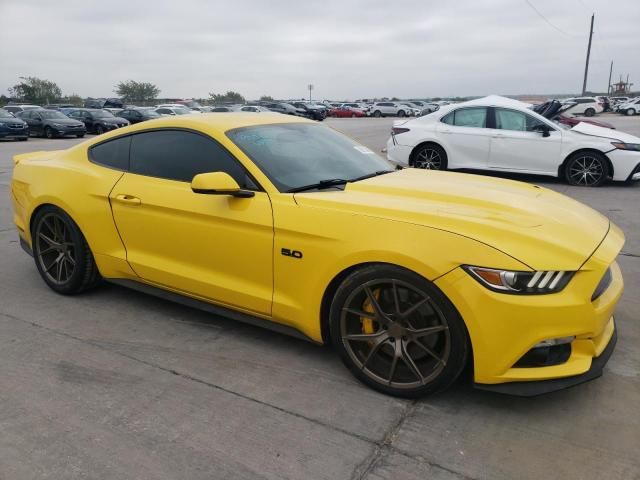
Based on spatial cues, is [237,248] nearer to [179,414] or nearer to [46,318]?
[179,414]

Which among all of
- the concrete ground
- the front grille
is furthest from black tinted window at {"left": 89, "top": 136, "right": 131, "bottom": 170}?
the front grille

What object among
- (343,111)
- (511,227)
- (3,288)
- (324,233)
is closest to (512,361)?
(511,227)

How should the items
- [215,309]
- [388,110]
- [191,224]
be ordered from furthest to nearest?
1. [388,110]
2. [215,309]
3. [191,224]

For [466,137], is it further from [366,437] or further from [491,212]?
[366,437]

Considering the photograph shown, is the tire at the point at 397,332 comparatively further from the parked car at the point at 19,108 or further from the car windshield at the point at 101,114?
the parked car at the point at 19,108

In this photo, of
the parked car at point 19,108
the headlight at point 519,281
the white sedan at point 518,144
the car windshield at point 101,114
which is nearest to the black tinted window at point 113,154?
the headlight at point 519,281

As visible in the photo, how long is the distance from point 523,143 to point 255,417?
8020mm

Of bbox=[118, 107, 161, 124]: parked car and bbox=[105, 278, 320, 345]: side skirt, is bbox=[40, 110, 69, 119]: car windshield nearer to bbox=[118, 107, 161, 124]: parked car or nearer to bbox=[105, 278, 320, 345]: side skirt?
bbox=[118, 107, 161, 124]: parked car

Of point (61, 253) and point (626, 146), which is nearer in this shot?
point (61, 253)

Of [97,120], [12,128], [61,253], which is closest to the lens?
[61,253]

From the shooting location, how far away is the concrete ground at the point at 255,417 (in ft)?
7.52

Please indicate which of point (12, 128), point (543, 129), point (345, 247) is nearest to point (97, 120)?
point (12, 128)

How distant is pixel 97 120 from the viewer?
2692cm

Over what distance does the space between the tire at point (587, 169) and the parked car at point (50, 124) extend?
2214 cm
